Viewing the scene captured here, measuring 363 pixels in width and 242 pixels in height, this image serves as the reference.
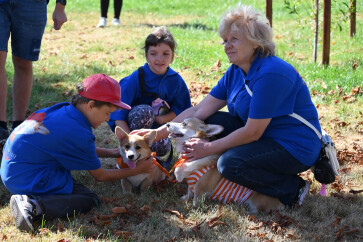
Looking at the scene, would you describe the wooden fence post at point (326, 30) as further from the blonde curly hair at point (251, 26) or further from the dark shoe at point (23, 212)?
the dark shoe at point (23, 212)

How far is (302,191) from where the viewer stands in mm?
3760

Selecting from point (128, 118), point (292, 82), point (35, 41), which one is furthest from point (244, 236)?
point (35, 41)

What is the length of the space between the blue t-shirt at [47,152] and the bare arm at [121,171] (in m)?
0.18

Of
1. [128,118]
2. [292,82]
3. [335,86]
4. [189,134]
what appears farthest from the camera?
[335,86]

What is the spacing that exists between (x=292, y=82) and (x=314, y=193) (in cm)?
113

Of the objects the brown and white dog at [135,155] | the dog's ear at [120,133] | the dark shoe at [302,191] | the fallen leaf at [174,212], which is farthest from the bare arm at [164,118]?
the dark shoe at [302,191]

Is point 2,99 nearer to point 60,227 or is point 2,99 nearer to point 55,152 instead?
point 55,152

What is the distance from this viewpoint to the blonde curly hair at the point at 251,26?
3553 mm

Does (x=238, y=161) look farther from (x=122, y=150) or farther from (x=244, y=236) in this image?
(x=122, y=150)

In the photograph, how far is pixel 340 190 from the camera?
4051 millimetres

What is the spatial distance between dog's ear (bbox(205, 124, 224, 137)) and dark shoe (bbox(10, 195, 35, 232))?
153cm

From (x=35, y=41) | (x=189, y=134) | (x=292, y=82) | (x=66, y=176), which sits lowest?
(x=66, y=176)

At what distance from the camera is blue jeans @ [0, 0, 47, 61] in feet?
15.1

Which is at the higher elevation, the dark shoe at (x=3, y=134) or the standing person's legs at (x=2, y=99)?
the standing person's legs at (x=2, y=99)
